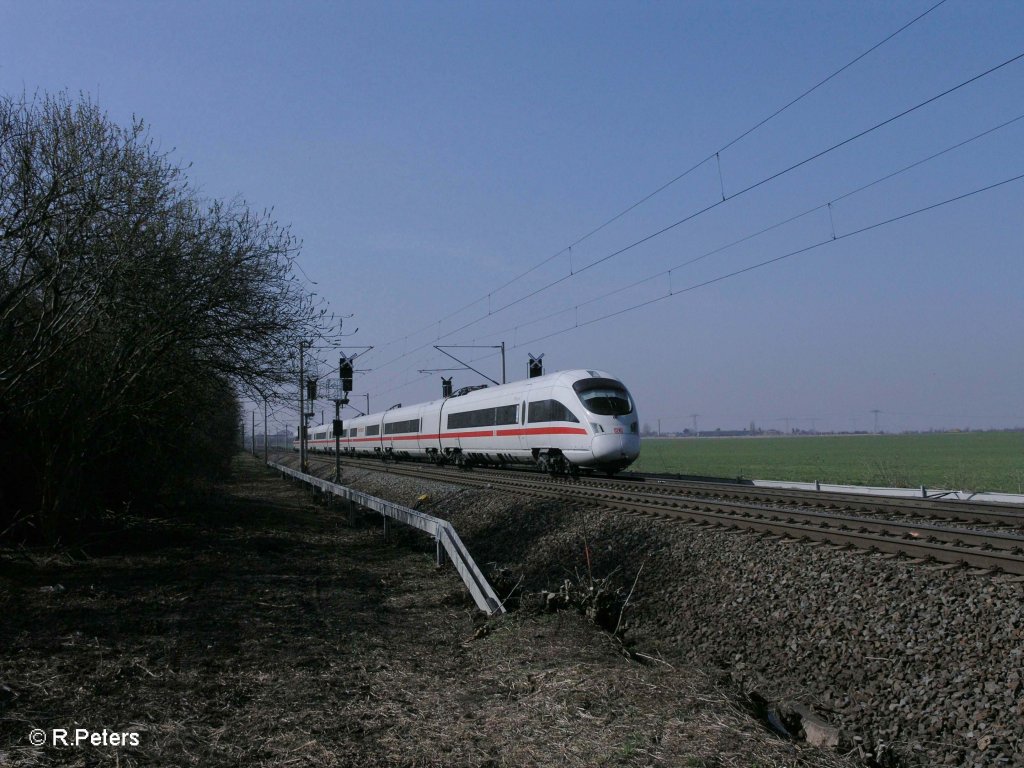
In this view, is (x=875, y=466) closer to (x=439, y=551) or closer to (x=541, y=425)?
(x=541, y=425)

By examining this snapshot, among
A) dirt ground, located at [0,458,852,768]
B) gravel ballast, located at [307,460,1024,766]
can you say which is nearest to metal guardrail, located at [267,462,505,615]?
dirt ground, located at [0,458,852,768]

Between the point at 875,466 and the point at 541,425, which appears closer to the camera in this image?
the point at 541,425

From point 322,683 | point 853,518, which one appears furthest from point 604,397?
point 322,683

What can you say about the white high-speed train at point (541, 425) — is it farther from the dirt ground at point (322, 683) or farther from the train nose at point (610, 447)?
the dirt ground at point (322, 683)

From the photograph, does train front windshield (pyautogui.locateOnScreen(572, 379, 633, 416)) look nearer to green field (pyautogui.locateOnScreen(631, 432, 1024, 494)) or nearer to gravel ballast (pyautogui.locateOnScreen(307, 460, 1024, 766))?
green field (pyautogui.locateOnScreen(631, 432, 1024, 494))

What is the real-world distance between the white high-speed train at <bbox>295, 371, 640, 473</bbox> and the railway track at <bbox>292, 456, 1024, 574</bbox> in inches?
124

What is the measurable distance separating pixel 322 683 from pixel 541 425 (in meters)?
18.9

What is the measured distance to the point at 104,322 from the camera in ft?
32.1

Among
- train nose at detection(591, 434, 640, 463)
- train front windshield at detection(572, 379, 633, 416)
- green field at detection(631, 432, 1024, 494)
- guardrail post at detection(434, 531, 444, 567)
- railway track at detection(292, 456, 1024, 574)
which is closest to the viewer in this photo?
railway track at detection(292, 456, 1024, 574)

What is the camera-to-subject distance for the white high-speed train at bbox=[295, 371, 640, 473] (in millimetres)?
21734

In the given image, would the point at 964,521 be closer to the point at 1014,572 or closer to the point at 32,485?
the point at 1014,572

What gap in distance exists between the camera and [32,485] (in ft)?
37.2

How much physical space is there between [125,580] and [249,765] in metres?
5.75

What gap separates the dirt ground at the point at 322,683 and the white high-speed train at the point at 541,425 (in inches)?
506
